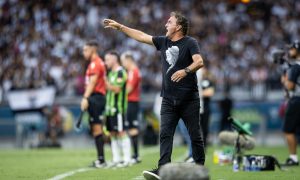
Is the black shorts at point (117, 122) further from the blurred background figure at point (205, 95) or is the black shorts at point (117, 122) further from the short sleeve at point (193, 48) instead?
the short sleeve at point (193, 48)

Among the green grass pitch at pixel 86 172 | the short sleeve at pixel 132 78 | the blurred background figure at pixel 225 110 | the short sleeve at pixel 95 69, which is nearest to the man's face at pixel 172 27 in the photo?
the green grass pitch at pixel 86 172

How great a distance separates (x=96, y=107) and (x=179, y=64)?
15.1 ft

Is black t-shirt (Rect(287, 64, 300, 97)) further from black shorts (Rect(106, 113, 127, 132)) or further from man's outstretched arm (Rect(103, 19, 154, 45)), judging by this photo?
man's outstretched arm (Rect(103, 19, 154, 45))

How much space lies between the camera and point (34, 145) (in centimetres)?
2456

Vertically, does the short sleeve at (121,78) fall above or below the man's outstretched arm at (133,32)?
below

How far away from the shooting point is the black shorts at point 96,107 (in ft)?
46.3

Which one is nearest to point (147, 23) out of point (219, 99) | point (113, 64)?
point (219, 99)

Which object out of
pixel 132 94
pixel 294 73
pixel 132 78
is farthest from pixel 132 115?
pixel 294 73

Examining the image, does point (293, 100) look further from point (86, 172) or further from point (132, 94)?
point (86, 172)

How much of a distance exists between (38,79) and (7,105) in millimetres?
1445

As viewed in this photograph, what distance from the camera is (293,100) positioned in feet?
47.6

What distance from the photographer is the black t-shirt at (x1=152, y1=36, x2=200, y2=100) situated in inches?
384

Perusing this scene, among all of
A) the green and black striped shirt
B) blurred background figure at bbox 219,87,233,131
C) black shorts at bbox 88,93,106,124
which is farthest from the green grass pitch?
blurred background figure at bbox 219,87,233,131

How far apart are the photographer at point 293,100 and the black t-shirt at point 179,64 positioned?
481 centimetres
